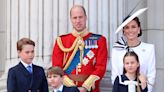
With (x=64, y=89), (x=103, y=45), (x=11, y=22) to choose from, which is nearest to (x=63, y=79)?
(x=64, y=89)

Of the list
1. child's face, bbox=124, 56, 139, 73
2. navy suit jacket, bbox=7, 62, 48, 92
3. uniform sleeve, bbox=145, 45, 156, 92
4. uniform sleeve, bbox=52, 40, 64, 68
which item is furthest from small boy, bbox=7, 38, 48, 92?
uniform sleeve, bbox=145, 45, 156, 92

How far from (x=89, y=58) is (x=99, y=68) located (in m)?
0.17

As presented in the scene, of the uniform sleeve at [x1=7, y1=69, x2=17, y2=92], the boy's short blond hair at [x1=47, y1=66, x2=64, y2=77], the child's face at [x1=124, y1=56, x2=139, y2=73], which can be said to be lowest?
the uniform sleeve at [x1=7, y1=69, x2=17, y2=92]

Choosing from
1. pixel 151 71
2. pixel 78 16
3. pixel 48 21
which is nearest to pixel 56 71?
pixel 78 16

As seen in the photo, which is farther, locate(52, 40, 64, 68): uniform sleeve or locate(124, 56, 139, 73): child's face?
locate(52, 40, 64, 68): uniform sleeve

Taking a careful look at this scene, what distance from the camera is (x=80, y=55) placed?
6.45m

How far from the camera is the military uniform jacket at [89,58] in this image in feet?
20.9

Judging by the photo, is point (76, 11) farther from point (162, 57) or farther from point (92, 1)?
point (162, 57)

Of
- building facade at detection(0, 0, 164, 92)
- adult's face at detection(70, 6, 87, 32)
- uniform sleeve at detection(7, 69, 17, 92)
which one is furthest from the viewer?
building facade at detection(0, 0, 164, 92)

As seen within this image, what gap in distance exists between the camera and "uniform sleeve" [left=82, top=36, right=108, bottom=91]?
6270 mm

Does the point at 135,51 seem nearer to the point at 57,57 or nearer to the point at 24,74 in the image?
the point at 57,57

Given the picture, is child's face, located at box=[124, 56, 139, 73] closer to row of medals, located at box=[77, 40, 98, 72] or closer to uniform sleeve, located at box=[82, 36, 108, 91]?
uniform sleeve, located at box=[82, 36, 108, 91]

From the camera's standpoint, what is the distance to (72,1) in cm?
754

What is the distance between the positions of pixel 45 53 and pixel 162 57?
1.69 metres
